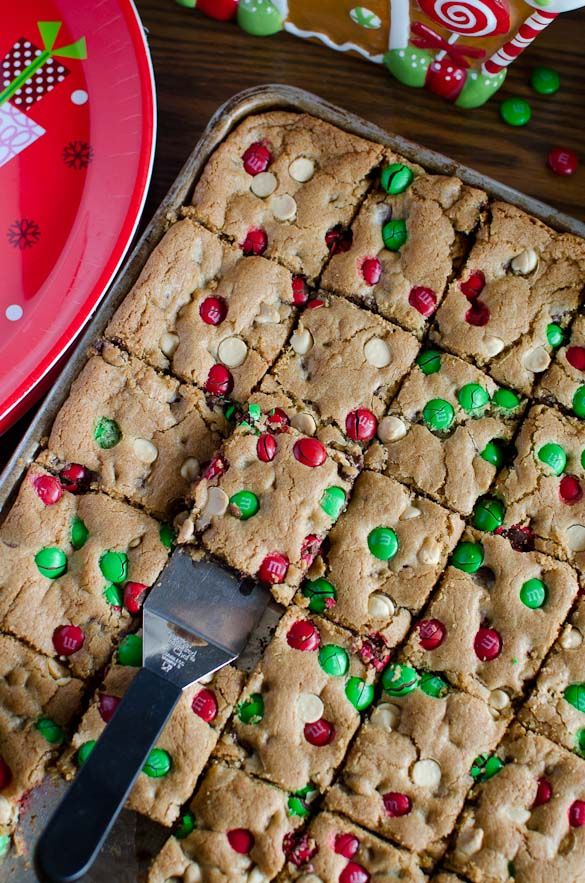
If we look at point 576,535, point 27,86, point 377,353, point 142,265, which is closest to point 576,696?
point 576,535

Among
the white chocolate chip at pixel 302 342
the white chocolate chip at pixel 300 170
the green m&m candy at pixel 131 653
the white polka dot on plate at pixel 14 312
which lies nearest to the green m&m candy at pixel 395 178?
the white chocolate chip at pixel 300 170

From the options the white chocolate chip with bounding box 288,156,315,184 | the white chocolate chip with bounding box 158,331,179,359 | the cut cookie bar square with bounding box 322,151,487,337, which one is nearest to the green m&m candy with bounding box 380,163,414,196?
the cut cookie bar square with bounding box 322,151,487,337

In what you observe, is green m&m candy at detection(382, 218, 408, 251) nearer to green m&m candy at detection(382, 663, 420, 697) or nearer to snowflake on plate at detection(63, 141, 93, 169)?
snowflake on plate at detection(63, 141, 93, 169)

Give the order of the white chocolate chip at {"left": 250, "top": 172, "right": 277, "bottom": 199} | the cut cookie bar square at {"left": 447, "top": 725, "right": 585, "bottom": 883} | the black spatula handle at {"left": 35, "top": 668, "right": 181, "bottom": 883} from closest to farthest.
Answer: the black spatula handle at {"left": 35, "top": 668, "right": 181, "bottom": 883}
the cut cookie bar square at {"left": 447, "top": 725, "right": 585, "bottom": 883}
the white chocolate chip at {"left": 250, "top": 172, "right": 277, "bottom": 199}

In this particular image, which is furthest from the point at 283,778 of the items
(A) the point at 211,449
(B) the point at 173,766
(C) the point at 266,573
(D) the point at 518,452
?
(D) the point at 518,452

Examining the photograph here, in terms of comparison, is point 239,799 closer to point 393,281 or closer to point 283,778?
point 283,778

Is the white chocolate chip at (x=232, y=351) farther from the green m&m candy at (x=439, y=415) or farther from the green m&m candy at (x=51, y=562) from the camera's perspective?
the green m&m candy at (x=51, y=562)

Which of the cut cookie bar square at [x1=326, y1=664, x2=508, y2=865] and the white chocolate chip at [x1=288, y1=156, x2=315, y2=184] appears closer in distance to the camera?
the cut cookie bar square at [x1=326, y1=664, x2=508, y2=865]
